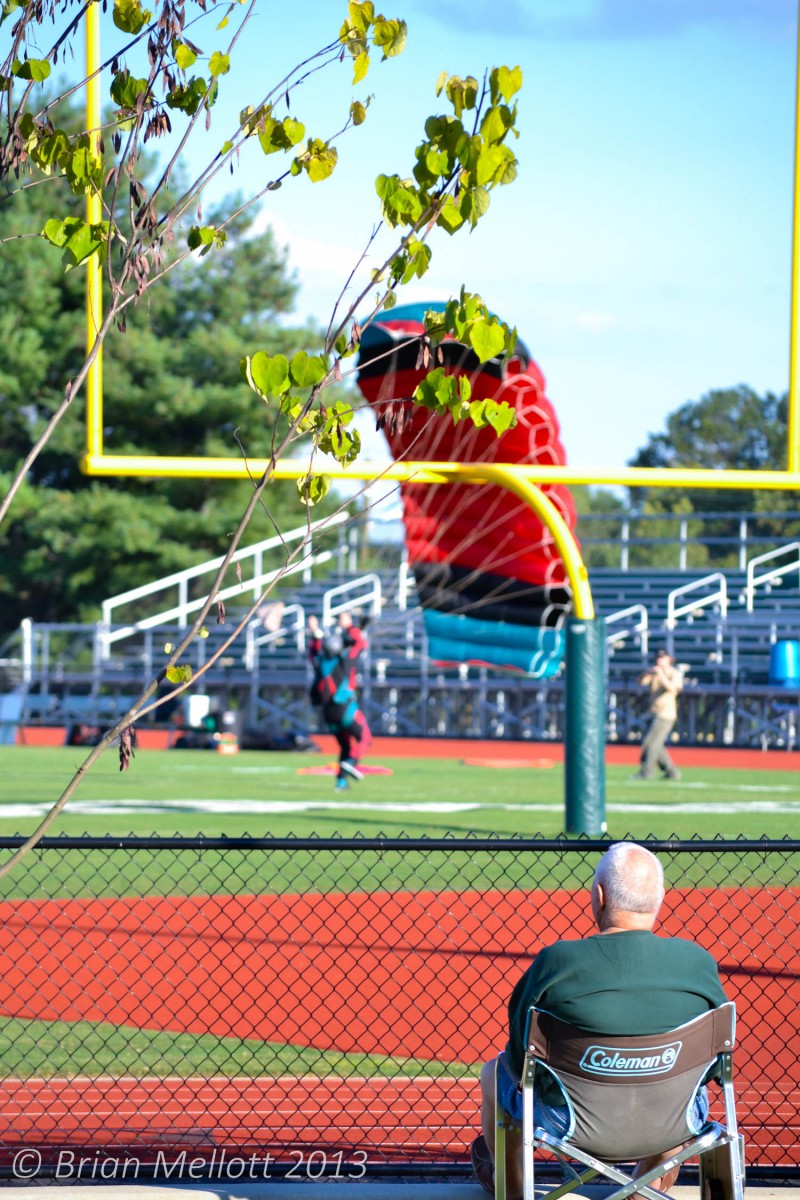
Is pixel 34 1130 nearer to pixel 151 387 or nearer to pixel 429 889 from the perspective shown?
pixel 429 889

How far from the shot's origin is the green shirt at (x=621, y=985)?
354 cm

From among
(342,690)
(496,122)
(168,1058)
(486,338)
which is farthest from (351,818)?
(496,122)

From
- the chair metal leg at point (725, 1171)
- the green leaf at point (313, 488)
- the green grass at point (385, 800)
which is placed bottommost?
the green grass at point (385, 800)

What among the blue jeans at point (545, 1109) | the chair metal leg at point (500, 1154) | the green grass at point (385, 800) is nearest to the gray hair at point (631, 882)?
the blue jeans at point (545, 1109)

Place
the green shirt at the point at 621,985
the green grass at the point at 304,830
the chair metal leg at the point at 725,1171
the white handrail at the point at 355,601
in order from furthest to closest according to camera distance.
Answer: the white handrail at the point at 355,601
the green grass at the point at 304,830
the chair metal leg at the point at 725,1171
the green shirt at the point at 621,985

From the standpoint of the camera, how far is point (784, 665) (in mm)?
29188

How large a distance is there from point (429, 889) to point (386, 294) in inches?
298

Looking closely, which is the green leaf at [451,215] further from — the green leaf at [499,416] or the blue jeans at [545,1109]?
the blue jeans at [545,1109]

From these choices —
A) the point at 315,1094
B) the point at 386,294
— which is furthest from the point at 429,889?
the point at 386,294

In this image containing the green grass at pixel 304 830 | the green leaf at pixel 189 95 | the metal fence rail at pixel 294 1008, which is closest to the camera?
the green leaf at pixel 189 95

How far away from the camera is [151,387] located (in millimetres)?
45594

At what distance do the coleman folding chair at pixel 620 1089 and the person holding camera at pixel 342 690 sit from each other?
15.1m

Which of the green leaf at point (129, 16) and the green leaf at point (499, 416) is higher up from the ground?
the green leaf at point (129, 16)

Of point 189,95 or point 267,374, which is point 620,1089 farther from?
point 189,95
